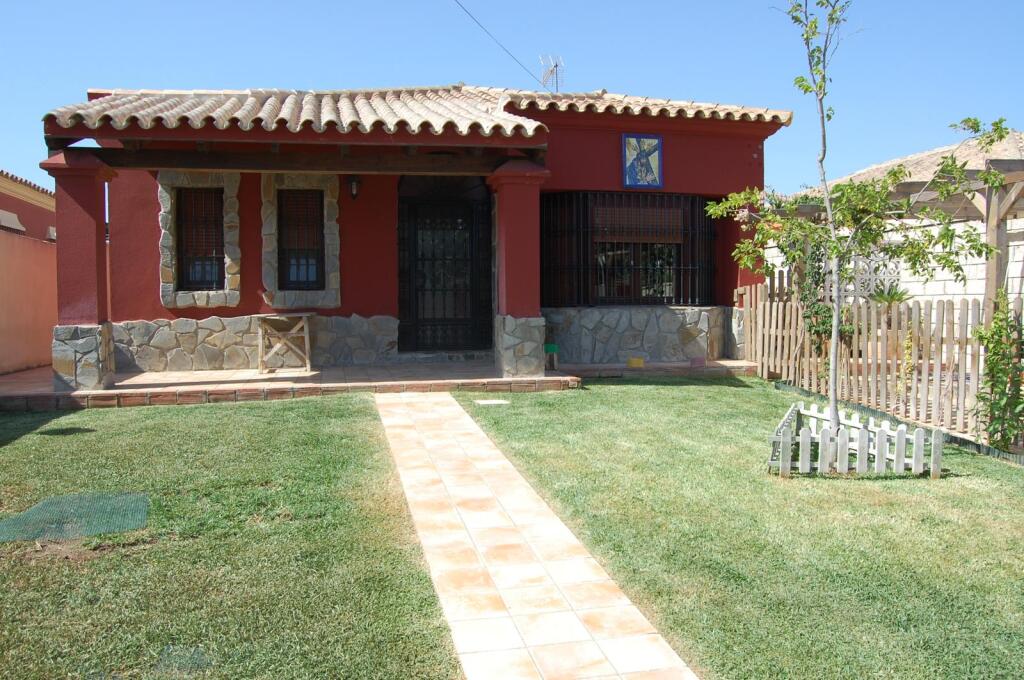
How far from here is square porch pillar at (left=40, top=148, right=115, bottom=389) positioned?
8.79 metres

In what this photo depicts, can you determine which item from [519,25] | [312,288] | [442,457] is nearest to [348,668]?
[442,457]

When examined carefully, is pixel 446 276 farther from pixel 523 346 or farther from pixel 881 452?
pixel 881 452

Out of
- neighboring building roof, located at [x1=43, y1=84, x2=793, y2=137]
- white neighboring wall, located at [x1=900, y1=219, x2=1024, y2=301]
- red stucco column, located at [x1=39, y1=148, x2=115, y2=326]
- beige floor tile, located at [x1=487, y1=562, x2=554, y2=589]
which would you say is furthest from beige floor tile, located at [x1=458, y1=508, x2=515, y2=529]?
white neighboring wall, located at [x1=900, y1=219, x2=1024, y2=301]

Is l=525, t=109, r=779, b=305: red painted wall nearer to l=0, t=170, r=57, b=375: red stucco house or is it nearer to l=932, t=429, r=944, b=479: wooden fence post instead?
l=932, t=429, r=944, b=479: wooden fence post

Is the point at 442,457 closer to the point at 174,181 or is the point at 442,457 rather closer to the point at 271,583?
the point at 271,583

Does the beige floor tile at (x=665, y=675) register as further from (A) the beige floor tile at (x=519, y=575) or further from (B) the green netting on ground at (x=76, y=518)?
(B) the green netting on ground at (x=76, y=518)

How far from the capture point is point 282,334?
1057 cm

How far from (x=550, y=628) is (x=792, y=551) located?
1.55 meters

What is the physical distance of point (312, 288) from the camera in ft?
37.6

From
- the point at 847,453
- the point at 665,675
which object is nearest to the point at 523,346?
the point at 847,453

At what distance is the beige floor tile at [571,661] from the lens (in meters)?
2.91

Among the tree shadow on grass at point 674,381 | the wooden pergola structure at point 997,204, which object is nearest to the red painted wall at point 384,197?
the tree shadow on grass at point 674,381

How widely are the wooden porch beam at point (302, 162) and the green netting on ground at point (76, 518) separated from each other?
5.20 meters

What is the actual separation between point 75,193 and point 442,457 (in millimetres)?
5682
